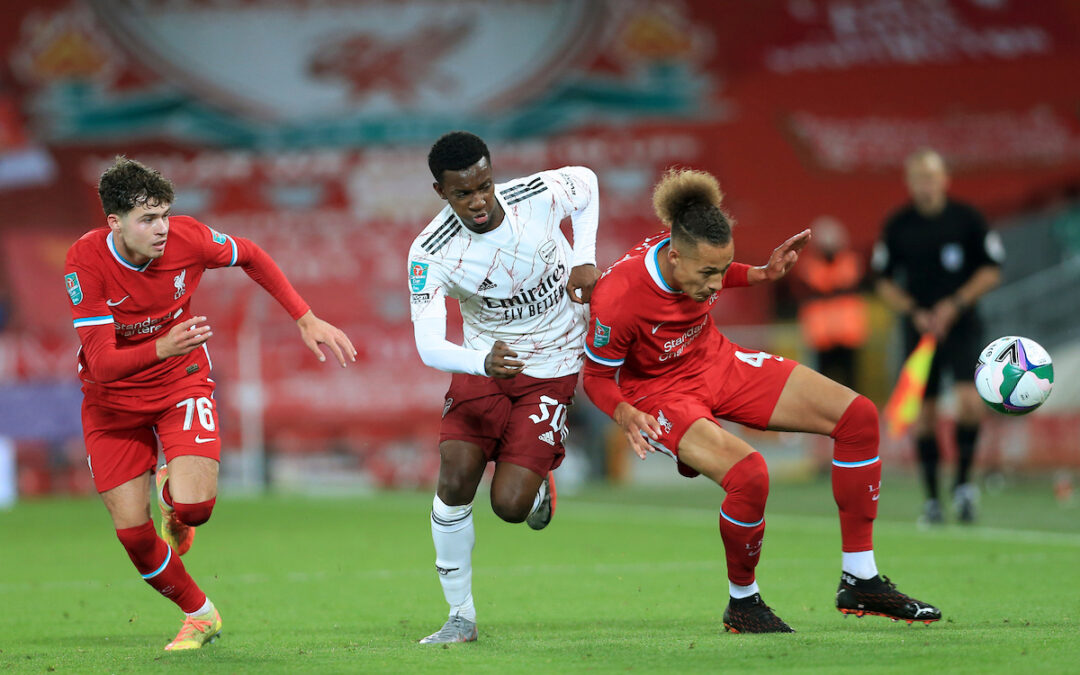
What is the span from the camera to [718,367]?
5949 mm

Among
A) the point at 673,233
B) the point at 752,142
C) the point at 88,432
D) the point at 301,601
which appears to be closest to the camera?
the point at 673,233

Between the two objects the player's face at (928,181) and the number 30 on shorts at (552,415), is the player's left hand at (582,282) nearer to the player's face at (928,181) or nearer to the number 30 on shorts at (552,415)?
the number 30 on shorts at (552,415)

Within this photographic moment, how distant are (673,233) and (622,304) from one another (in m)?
0.35

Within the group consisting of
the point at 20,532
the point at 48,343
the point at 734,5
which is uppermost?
the point at 734,5

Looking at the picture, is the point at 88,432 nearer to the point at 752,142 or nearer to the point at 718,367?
the point at 718,367

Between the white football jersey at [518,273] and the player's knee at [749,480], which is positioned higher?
the white football jersey at [518,273]

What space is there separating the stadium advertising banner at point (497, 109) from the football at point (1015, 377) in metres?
13.7

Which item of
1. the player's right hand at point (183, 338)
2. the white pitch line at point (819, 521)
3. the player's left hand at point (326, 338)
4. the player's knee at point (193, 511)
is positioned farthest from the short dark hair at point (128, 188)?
the white pitch line at point (819, 521)

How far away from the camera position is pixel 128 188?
550cm

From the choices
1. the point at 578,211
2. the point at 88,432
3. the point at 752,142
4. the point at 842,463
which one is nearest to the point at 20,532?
the point at 88,432

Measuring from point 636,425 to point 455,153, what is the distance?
4.14 feet

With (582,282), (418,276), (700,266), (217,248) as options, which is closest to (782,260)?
(700,266)

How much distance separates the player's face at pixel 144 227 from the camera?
18.2ft

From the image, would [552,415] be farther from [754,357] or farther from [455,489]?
[754,357]
